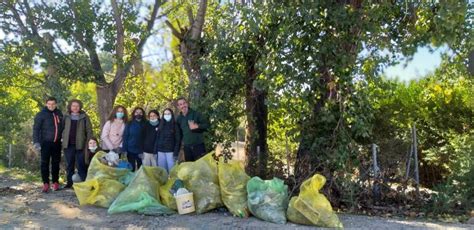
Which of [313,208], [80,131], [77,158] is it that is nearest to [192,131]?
[80,131]

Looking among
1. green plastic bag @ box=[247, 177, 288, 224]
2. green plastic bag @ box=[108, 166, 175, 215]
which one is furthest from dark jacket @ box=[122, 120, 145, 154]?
green plastic bag @ box=[247, 177, 288, 224]

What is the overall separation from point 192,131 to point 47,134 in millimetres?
2442

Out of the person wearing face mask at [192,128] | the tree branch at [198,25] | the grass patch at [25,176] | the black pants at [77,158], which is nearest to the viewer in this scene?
the person wearing face mask at [192,128]

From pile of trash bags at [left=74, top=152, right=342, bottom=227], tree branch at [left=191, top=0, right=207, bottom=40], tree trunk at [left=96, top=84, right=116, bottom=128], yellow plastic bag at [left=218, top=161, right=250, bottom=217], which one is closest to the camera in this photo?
pile of trash bags at [left=74, top=152, right=342, bottom=227]

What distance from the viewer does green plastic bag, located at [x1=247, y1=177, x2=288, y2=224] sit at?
20.1 feet

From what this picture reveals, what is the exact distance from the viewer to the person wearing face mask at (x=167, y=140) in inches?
323

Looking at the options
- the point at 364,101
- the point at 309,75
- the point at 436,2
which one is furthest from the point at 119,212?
the point at 436,2

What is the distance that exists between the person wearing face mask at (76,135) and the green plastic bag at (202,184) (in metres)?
2.49

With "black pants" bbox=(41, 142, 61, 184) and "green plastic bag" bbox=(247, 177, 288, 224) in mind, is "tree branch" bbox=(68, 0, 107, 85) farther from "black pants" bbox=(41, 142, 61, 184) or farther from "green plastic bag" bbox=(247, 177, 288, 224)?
"green plastic bag" bbox=(247, 177, 288, 224)

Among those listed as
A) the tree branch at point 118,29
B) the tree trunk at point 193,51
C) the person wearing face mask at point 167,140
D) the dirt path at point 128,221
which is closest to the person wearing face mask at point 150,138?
the person wearing face mask at point 167,140

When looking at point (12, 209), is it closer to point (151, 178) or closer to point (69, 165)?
point (69, 165)

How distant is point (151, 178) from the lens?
7.00 m

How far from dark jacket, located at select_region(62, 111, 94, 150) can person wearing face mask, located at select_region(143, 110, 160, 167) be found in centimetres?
100

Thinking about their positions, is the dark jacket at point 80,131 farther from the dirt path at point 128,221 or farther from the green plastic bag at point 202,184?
the green plastic bag at point 202,184
